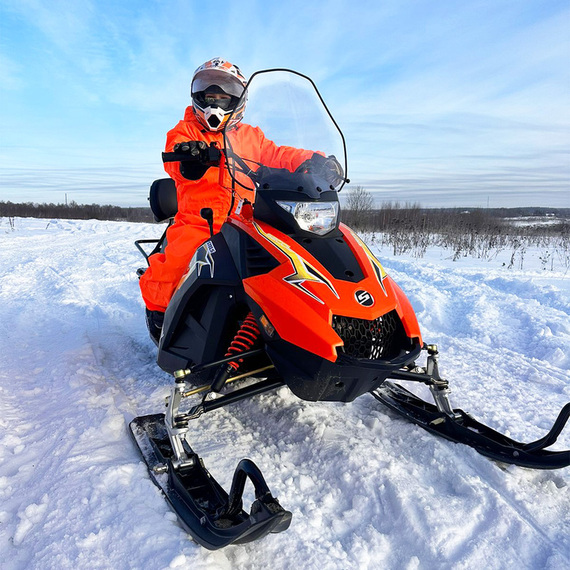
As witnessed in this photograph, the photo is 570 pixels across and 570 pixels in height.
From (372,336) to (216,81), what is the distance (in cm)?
196

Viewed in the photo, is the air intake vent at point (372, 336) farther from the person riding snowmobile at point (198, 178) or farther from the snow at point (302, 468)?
the person riding snowmobile at point (198, 178)

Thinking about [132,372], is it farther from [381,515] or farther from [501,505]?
[501,505]

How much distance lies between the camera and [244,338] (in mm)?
2367

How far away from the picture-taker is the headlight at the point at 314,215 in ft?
7.45

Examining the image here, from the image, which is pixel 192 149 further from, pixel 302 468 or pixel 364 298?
pixel 302 468

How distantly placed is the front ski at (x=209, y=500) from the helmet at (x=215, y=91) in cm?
194

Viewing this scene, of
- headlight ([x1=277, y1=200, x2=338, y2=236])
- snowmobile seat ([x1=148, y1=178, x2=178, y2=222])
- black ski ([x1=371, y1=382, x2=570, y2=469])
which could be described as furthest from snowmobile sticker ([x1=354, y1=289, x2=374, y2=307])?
snowmobile seat ([x1=148, y1=178, x2=178, y2=222])

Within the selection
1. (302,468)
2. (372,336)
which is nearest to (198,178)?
(372,336)

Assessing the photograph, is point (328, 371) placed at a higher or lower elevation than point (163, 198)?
lower

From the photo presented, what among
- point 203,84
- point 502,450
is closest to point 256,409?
point 502,450

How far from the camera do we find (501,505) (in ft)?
6.34

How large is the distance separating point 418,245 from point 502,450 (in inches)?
460

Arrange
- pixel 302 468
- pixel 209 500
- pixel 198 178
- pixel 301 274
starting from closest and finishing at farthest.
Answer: pixel 209 500 < pixel 301 274 < pixel 302 468 < pixel 198 178

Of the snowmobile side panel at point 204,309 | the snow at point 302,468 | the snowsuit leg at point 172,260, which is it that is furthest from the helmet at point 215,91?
the snow at point 302,468
